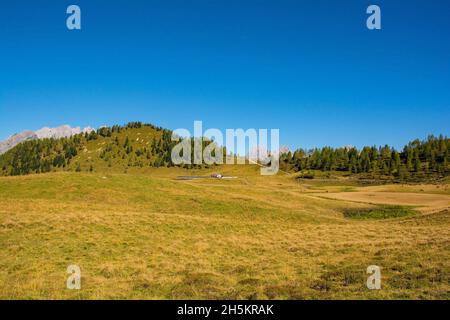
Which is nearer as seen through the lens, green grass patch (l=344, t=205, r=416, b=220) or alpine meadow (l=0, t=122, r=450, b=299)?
alpine meadow (l=0, t=122, r=450, b=299)

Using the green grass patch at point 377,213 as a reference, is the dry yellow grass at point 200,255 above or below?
above

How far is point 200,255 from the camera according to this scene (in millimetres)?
25781

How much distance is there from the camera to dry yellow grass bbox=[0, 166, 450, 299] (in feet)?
55.0

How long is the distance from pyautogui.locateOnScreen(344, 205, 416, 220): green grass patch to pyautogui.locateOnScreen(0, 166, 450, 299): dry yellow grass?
14.4 meters

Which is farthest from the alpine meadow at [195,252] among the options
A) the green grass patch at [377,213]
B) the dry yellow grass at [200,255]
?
the green grass patch at [377,213]

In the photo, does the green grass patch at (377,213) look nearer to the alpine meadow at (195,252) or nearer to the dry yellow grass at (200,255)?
the alpine meadow at (195,252)

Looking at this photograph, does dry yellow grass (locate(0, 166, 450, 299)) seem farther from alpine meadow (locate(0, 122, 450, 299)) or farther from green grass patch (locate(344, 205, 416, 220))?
green grass patch (locate(344, 205, 416, 220))

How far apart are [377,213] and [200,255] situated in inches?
1789

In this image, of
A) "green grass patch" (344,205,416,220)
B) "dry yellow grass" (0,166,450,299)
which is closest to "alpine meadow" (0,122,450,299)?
"dry yellow grass" (0,166,450,299)

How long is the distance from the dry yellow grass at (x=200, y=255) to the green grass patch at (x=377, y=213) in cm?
1444

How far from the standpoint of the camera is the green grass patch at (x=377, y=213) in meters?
57.6

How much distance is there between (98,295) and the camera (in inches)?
632

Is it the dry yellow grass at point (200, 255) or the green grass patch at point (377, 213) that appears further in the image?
the green grass patch at point (377, 213)

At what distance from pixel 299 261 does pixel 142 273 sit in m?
11.2
